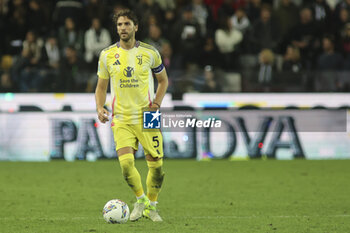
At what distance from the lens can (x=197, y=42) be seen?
15750 millimetres

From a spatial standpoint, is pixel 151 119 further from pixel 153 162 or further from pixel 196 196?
pixel 196 196

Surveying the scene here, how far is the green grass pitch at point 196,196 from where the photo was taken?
24.3ft

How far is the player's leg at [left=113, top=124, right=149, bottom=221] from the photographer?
7505 mm

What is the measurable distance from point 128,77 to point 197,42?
27.2 ft

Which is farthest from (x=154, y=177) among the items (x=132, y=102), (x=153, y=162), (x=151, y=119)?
(x=132, y=102)

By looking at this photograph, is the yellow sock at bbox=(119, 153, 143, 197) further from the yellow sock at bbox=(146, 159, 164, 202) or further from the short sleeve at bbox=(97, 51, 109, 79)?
the short sleeve at bbox=(97, 51, 109, 79)

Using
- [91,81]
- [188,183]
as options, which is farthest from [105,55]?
[91,81]

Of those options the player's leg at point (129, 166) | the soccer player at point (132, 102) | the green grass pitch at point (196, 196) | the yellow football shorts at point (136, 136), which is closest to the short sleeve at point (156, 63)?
the soccer player at point (132, 102)

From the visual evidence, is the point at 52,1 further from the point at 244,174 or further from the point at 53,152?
the point at 244,174

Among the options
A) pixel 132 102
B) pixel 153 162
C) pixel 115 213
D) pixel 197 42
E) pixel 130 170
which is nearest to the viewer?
pixel 115 213

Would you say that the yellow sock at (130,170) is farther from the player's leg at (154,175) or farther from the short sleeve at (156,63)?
the short sleeve at (156,63)

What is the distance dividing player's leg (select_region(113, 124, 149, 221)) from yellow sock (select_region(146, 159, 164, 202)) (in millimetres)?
200

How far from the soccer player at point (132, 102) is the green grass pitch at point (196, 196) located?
453 mm

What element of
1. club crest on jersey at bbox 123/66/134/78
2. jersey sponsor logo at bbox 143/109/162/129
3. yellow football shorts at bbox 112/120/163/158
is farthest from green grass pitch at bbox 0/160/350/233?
club crest on jersey at bbox 123/66/134/78
